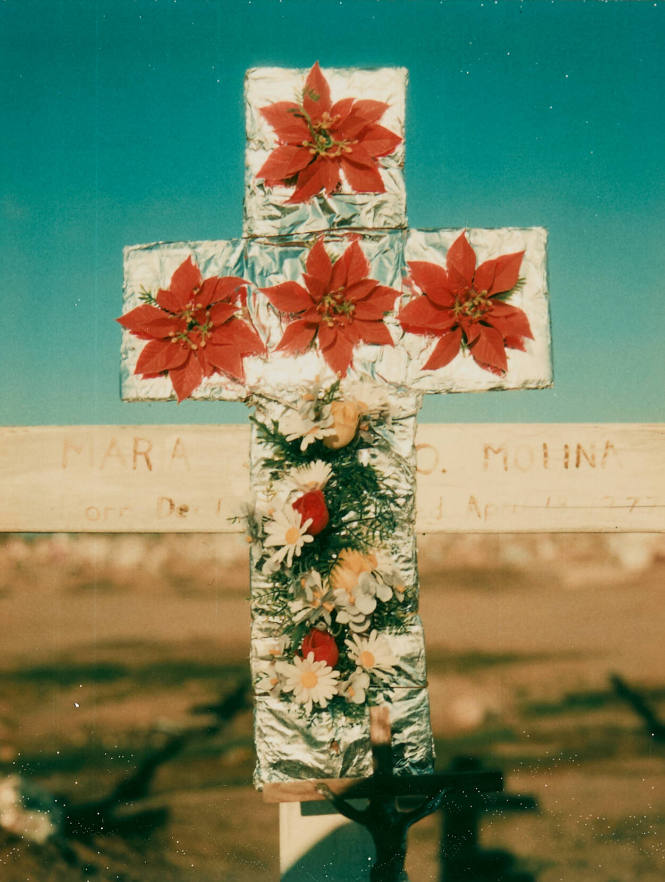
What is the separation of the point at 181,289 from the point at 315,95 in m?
0.59

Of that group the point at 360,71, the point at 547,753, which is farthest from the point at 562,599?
the point at 360,71

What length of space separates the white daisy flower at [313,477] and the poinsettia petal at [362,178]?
0.69 metres

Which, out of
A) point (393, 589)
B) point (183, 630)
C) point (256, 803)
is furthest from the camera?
point (183, 630)

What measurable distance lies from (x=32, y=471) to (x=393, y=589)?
0.96 meters

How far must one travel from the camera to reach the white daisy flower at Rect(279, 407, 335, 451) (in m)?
1.63

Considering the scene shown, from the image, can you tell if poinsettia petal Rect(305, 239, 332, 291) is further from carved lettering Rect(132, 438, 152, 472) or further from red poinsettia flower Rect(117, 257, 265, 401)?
carved lettering Rect(132, 438, 152, 472)

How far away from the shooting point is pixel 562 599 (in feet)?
23.4

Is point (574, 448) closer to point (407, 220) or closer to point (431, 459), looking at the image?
point (431, 459)

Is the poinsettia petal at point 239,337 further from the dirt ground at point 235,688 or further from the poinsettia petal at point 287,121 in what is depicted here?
the dirt ground at point 235,688

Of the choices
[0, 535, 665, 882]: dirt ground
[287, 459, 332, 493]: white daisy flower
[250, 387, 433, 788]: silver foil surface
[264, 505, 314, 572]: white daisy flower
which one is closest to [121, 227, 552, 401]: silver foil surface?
[287, 459, 332, 493]: white daisy flower

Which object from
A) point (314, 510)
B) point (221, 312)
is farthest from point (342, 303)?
point (314, 510)

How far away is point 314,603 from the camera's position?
1589mm

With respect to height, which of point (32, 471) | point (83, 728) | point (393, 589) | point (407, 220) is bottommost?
point (83, 728)

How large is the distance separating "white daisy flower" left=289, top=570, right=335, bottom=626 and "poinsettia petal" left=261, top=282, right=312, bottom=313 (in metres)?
0.65
